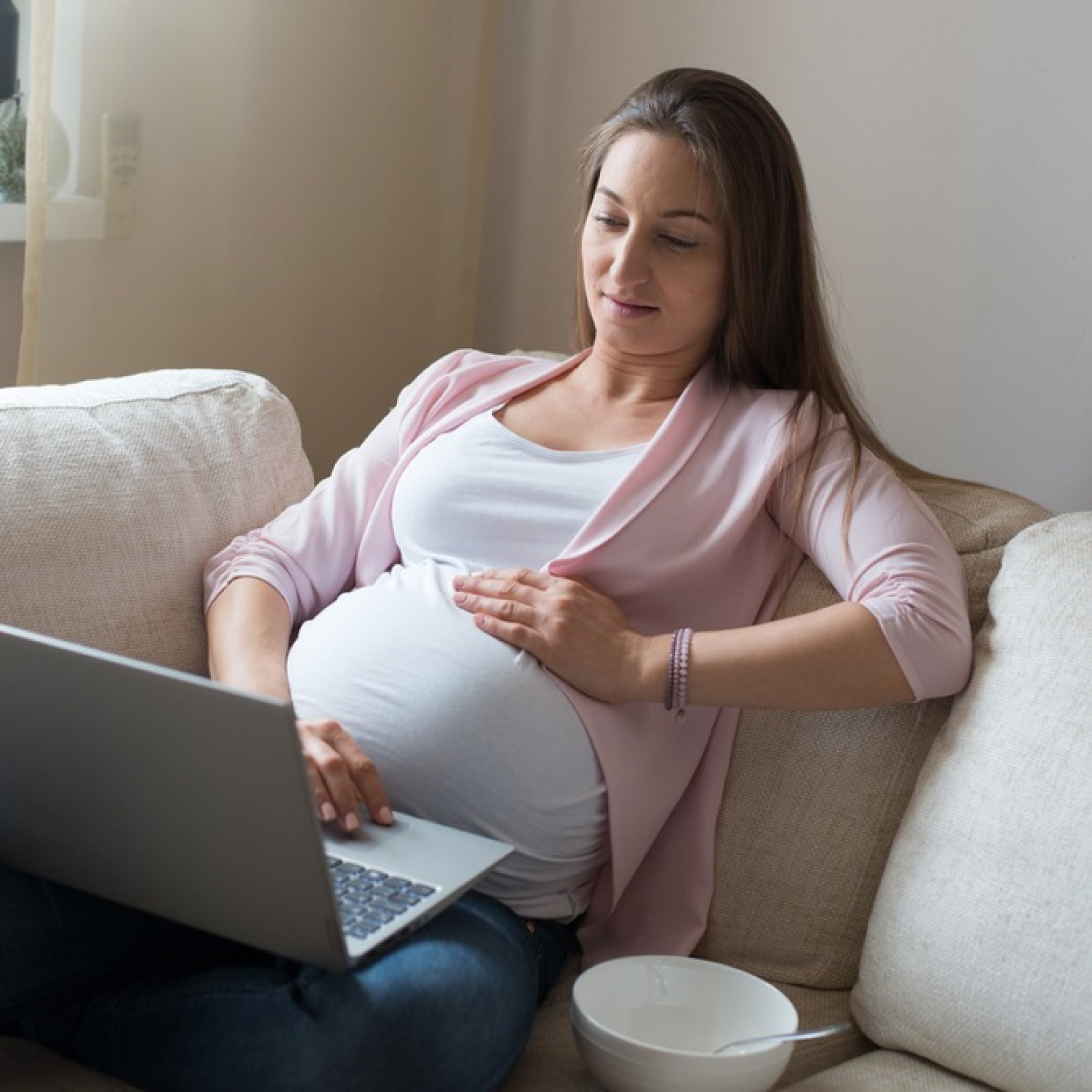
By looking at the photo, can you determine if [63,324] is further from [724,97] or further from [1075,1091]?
[1075,1091]

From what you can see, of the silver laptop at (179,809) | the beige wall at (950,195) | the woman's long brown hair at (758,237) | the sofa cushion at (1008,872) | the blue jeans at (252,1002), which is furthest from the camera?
the beige wall at (950,195)

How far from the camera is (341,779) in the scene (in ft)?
4.14

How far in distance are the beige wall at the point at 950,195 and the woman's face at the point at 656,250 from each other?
25.3 inches

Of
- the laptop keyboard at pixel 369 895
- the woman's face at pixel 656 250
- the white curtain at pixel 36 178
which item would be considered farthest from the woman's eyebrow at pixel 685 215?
the white curtain at pixel 36 178

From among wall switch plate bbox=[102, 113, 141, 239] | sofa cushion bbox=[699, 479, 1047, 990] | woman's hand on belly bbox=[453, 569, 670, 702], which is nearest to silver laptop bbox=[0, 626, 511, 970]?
woman's hand on belly bbox=[453, 569, 670, 702]

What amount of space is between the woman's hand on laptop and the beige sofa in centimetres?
24

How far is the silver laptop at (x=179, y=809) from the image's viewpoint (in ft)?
3.29

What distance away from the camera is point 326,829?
1.26 metres

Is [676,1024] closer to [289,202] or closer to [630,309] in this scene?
[630,309]

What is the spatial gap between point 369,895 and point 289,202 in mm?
1608

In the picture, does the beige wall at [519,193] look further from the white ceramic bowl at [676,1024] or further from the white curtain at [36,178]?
the white ceramic bowl at [676,1024]

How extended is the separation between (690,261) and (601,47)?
1.08 metres

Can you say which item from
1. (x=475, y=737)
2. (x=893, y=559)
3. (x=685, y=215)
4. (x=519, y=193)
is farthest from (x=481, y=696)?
(x=519, y=193)

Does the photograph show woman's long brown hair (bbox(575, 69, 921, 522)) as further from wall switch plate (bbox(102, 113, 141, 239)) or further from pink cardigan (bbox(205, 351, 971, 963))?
wall switch plate (bbox(102, 113, 141, 239))
